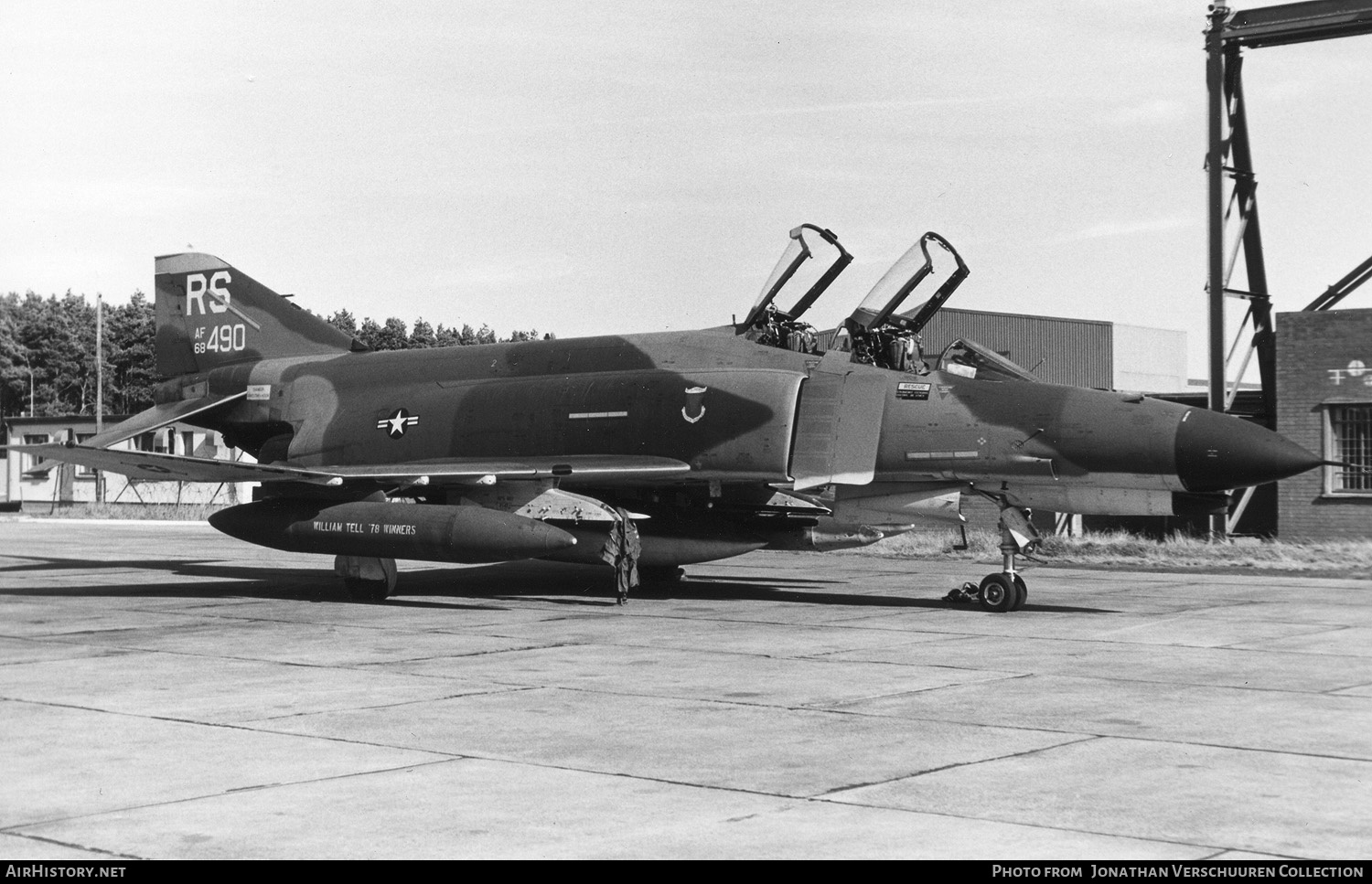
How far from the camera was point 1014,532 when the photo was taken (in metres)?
14.0

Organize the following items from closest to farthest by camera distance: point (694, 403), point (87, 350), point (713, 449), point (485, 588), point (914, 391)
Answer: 1. point (914, 391)
2. point (713, 449)
3. point (694, 403)
4. point (485, 588)
5. point (87, 350)

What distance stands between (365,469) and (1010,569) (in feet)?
24.8

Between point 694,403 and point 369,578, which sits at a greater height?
point 694,403

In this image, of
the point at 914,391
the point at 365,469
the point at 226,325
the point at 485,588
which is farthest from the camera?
the point at 226,325

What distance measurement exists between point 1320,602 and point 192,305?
15.5 meters

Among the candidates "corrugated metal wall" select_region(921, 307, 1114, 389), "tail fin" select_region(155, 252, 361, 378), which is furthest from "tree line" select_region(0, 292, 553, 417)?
"tail fin" select_region(155, 252, 361, 378)

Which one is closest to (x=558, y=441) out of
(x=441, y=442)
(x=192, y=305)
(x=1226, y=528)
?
(x=441, y=442)

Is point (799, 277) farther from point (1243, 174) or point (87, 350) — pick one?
point (87, 350)

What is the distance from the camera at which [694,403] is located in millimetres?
15242

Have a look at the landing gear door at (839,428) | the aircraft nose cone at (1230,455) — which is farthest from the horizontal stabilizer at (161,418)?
the aircraft nose cone at (1230,455)

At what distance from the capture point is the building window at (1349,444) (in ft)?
82.2

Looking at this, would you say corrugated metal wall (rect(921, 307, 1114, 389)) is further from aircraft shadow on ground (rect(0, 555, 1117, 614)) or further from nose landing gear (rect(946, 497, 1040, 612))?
nose landing gear (rect(946, 497, 1040, 612))

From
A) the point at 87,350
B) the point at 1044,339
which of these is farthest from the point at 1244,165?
the point at 87,350

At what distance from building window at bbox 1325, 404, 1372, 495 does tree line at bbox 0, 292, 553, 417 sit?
201 ft
